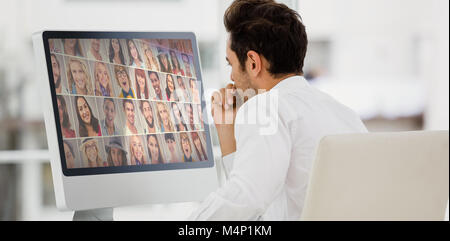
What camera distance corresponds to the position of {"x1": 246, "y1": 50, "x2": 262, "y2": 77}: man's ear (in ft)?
3.95

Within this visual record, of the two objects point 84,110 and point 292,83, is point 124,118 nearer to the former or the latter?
point 84,110

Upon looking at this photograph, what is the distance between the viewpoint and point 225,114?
135 centimetres

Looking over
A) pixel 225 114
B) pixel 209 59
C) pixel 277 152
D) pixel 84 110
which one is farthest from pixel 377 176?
pixel 209 59

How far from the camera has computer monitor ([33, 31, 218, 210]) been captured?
3.84 ft

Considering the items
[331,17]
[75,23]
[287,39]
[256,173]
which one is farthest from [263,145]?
[331,17]

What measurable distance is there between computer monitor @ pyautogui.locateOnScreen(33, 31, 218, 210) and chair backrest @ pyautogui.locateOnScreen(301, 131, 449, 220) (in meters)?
0.45

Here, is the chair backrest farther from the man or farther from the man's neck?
the man's neck

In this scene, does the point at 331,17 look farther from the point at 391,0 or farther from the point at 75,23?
the point at 75,23

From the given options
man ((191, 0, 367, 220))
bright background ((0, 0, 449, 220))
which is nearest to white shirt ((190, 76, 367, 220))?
man ((191, 0, 367, 220))

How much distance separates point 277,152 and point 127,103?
436mm

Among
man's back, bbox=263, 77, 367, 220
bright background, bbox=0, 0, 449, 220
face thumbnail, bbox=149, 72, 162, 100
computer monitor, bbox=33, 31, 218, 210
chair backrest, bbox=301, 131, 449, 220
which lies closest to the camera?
chair backrest, bbox=301, 131, 449, 220

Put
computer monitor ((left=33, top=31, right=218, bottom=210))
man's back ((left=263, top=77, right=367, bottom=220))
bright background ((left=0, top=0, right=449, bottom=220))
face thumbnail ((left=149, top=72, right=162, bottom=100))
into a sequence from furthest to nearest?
bright background ((left=0, top=0, right=449, bottom=220)) < face thumbnail ((left=149, top=72, right=162, bottom=100)) < computer monitor ((left=33, top=31, right=218, bottom=210)) < man's back ((left=263, top=77, right=367, bottom=220))

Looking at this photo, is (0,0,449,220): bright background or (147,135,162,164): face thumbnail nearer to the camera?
(147,135,162,164): face thumbnail

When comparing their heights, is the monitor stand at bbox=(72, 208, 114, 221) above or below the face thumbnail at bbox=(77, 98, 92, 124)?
below
